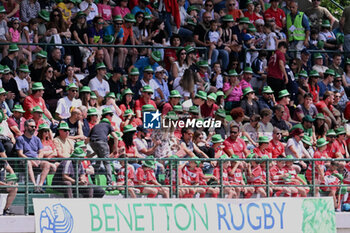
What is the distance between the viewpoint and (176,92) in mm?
18703

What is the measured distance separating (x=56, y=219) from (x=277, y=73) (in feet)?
24.4

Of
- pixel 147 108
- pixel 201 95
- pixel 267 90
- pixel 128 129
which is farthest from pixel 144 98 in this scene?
pixel 267 90

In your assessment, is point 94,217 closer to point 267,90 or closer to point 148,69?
point 148,69

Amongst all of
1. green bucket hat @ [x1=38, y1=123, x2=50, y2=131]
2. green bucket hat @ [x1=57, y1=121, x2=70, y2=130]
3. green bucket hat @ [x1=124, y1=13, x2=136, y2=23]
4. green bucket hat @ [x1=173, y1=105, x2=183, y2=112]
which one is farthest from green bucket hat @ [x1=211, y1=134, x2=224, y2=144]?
green bucket hat @ [x1=124, y1=13, x2=136, y2=23]

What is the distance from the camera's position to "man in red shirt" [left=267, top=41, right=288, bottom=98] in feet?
68.1

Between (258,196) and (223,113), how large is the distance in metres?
2.62

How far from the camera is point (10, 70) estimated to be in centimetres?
1784

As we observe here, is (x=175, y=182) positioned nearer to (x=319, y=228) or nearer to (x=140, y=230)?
(x=140, y=230)

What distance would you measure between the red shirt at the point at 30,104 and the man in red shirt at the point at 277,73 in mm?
5494

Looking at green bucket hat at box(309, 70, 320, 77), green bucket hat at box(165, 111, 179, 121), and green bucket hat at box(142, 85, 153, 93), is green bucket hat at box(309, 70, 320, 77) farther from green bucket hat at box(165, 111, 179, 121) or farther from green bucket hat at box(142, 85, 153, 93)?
green bucket hat at box(165, 111, 179, 121)

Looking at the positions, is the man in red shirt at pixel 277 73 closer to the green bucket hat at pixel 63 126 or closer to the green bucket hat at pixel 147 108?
the green bucket hat at pixel 147 108

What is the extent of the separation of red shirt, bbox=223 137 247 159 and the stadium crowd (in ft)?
0.08

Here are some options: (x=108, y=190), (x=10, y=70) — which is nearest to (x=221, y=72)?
(x=10, y=70)

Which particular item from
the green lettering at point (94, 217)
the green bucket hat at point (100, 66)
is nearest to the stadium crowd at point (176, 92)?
the green bucket hat at point (100, 66)
